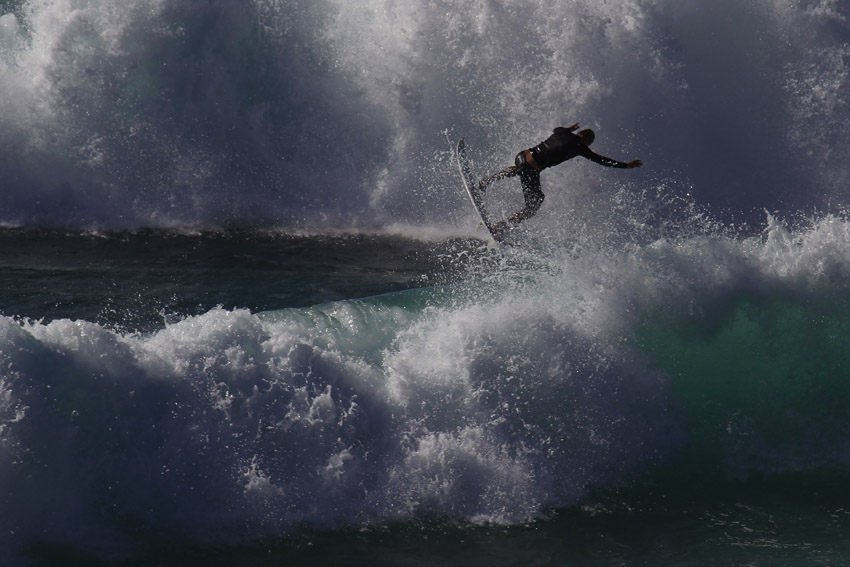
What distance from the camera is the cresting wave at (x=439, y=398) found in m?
6.55

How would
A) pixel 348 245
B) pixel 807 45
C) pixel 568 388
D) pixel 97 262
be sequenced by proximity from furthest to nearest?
pixel 807 45 < pixel 348 245 < pixel 97 262 < pixel 568 388

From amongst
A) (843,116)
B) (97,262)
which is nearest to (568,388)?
(97,262)

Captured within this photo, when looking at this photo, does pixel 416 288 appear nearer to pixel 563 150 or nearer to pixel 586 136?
pixel 563 150

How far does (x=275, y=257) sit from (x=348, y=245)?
102 cm

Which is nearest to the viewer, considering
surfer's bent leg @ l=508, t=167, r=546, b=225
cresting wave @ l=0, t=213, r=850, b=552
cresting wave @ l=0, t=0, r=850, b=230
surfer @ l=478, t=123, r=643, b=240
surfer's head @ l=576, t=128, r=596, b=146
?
cresting wave @ l=0, t=213, r=850, b=552

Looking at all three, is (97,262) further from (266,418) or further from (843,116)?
(843,116)

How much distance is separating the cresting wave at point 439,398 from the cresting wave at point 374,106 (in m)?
3.88

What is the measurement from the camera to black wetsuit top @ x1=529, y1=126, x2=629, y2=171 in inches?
375

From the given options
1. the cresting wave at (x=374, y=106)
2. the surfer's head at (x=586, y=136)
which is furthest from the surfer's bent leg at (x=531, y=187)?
the cresting wave at (x=374, y=106)

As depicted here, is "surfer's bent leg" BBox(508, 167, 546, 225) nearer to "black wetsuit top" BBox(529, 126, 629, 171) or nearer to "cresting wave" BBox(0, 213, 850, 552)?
"black wetsuit top" BBox(529, 126, 629, 171)

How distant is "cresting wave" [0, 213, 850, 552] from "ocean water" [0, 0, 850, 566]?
2cm

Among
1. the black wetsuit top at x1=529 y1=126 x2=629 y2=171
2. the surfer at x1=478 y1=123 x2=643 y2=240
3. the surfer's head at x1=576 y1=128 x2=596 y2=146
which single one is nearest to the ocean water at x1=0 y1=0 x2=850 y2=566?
the surfer at x1=478 y1=123 x2=643 y2=240

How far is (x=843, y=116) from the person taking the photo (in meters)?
14.1

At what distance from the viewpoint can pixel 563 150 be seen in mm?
9586
